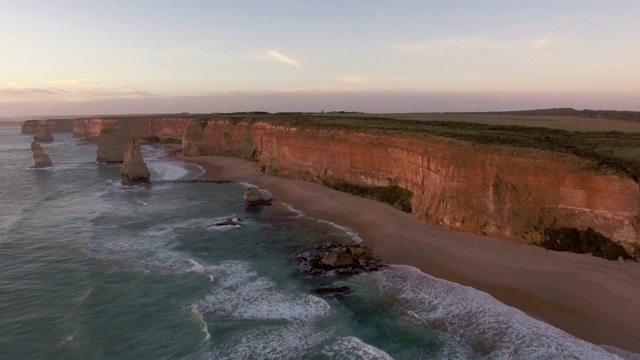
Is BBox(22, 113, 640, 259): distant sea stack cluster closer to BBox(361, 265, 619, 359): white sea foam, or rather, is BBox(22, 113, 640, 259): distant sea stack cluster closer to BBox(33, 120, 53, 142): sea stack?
BBox(361, 265, 619, 359): white sea foam

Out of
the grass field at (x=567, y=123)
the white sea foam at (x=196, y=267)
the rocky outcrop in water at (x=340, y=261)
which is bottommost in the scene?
the white sea foam at (x=196, y=267)

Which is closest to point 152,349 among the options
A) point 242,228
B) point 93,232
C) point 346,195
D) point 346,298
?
point 346,298

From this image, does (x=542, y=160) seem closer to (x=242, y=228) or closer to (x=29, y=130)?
(x=242, y=228)

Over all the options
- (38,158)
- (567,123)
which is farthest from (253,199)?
(38,158)

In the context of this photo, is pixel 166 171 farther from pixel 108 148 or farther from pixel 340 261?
pixel 340 261

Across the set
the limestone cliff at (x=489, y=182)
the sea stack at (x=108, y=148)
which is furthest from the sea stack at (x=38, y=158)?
the limestone cliff at (x=489, y=182)

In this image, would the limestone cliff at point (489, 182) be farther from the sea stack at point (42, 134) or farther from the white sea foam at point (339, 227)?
the sea stack at point (42, 134)
